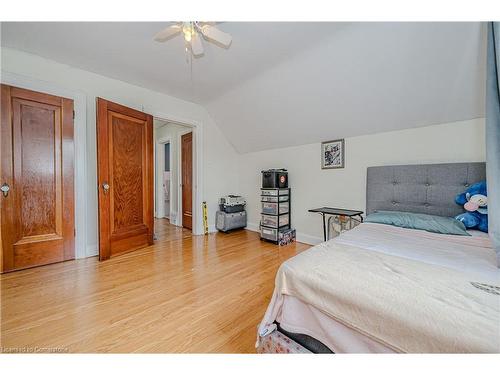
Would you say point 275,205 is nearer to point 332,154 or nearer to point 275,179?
point 275,179

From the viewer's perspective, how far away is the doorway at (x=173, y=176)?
13.0 ft

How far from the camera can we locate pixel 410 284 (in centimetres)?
81

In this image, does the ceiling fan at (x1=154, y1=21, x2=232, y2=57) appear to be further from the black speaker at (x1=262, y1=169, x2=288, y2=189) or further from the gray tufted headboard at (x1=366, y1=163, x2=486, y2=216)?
the gray tufted headboard at (x1=366, y1=163, x2=486, y2=216)

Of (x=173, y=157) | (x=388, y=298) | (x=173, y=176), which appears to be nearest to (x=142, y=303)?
(x=388, y=298)

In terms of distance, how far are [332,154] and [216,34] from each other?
6.89 ft

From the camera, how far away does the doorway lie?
397cm

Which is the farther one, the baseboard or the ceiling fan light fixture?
the baseboard

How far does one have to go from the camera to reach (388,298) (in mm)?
729

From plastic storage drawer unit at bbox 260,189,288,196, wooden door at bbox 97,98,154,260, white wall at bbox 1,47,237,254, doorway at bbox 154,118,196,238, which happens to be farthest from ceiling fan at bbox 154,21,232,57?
plastic storage drawer unit at bbox 260,189,288,196

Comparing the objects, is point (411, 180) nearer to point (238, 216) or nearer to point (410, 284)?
point (410, 284)

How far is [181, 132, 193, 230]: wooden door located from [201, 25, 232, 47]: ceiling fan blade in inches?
92.6

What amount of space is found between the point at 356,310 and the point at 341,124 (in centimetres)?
245

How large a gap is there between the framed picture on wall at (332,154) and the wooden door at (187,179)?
94.7 inches
